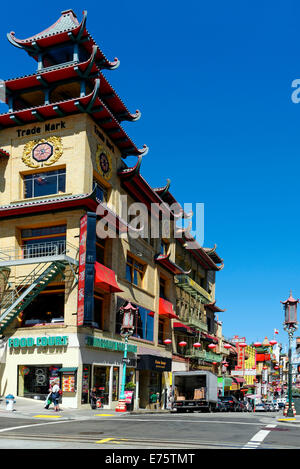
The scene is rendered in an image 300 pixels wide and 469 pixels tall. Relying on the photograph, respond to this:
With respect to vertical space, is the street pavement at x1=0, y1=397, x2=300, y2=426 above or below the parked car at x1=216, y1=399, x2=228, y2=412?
above

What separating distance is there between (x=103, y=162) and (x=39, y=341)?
14.3 meters

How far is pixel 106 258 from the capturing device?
40.5 metres

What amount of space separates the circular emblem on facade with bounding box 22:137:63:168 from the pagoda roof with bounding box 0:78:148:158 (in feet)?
5.79

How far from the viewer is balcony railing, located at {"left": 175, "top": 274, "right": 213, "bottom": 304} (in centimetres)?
6013

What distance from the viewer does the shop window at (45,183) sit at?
38.7m

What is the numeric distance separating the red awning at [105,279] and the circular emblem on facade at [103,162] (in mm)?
7349

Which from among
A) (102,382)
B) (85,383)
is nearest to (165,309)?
(102,382)

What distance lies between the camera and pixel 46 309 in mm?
36719

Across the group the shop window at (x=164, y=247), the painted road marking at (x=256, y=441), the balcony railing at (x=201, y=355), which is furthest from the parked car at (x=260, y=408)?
the painted road marking at (x=256, y=441)

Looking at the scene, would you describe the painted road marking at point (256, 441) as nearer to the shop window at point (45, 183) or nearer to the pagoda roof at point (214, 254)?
the shop window at point (45, 183)

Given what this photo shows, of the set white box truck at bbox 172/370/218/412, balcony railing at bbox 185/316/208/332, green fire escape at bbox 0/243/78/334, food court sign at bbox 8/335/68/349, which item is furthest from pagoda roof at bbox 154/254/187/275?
food court sign at bbox 8/335/68/349

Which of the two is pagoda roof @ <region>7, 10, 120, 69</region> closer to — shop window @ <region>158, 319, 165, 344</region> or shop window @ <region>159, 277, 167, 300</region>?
shop window @ <region>159, 277, 167, 300</region>
